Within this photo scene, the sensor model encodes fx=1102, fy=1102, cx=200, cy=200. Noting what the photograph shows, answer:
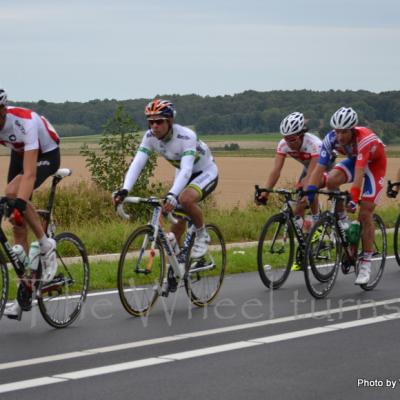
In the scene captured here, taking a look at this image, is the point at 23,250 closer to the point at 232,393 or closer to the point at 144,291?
the point at 144,291

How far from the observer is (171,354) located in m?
8.29

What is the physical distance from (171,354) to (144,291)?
196 centimetres

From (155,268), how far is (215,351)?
188 centimetres

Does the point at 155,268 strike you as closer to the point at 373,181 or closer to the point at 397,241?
the point at 373,181

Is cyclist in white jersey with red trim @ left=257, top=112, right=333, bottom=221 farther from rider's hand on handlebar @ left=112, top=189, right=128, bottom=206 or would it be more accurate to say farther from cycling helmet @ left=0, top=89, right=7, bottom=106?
cycling helmet @ left=0, top=89, right=7, bottom=106

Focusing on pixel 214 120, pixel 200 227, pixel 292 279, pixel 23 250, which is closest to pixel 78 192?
pixel 292 279

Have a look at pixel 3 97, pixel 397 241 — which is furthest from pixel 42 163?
pixel 397 241

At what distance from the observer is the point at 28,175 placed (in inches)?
352

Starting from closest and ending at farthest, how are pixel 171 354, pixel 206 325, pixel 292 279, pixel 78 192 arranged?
pixel 171 354 < pixel 206 325 < pixel 292 279 < pixel 78 192

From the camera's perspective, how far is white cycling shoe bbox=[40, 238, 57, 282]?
9.31 meters

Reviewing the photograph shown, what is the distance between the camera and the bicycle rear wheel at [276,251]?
12.1 m

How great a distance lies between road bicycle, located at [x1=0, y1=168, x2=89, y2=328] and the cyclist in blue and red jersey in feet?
10.4

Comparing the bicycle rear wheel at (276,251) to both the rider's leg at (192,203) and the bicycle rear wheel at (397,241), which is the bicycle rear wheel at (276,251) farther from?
Result: the bicycle rear wheel at (397,241)

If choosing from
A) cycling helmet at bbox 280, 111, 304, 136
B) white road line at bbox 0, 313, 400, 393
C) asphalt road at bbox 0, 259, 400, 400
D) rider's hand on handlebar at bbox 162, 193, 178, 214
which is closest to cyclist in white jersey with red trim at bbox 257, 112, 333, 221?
cycling helmet at bbox 280, 111, 304, 136
